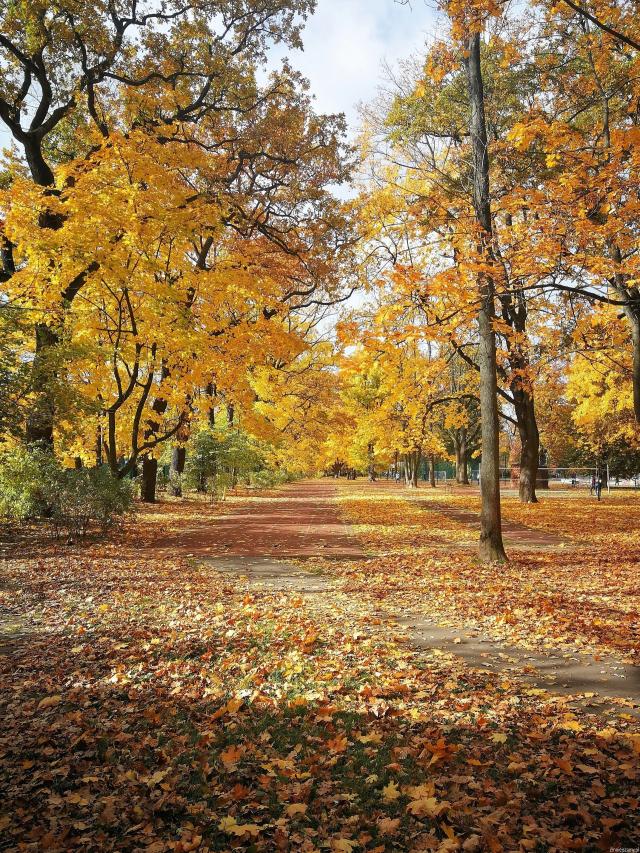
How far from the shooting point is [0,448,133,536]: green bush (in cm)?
1086

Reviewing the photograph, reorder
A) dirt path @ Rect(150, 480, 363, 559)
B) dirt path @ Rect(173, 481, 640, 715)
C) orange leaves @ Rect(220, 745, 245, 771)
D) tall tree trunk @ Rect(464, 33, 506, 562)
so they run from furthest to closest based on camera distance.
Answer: dirt path @ Rect(150, 480, 363, 559) < tall tree trunk @ Rect(464, 33, 506, 562) < dirt path @ Rect(173, 481, 640, 715) < orange leaves @ Rect(220, 745, 245, 771)

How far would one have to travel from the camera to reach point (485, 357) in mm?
9547

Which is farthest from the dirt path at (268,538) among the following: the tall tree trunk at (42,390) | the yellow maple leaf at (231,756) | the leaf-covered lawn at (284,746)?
the yellow maple leaf at (231,756)

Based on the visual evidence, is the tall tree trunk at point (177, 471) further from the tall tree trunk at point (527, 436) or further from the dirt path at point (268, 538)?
the tall tree trunk at point (527, 436)

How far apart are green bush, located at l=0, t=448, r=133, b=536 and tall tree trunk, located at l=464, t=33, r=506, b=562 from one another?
7973 mm

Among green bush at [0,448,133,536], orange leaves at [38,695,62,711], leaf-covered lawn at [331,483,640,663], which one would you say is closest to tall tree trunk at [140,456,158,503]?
green bush at [0,448,133,536]

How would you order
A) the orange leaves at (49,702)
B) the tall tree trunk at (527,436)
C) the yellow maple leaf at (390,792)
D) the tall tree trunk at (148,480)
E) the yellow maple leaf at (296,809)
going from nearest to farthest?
the yellow maple leaf at (296,809) → the yellow maple leaf at (390,792) → the orange leaves at (49,702) → the tall tree trunk at (148,480) → the tall tree trunk at (527,436)

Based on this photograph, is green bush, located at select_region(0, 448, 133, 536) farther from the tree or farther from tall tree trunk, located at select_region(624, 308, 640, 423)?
tall tree trunk, located at select_region(624, 308, 640, 423)

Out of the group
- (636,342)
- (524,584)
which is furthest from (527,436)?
(524,584)

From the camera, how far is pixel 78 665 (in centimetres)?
489

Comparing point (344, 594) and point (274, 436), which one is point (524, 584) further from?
point (274, 436)

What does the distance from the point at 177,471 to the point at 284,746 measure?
70.3 ft

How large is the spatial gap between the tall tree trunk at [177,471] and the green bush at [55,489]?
441 inches

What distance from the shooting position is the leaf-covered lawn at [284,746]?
2.70 m
